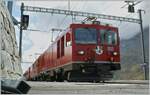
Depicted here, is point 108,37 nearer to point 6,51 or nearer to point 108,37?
point 108,37

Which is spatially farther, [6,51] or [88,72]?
[88,72]

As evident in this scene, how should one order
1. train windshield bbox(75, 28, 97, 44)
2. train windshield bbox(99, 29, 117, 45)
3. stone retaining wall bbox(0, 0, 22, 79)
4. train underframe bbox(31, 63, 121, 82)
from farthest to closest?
train windshield bbox(99, 29, 117, 45) < train windshield bbox(75, 28, 97, 44) < train underframe bbox(31, 63, 121, 82) < stone retaining wall bbox(0, 0, 22, 79)

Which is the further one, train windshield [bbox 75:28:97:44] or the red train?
train windshield [bbox 75:28:97:44]

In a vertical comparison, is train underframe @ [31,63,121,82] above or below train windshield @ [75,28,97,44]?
below

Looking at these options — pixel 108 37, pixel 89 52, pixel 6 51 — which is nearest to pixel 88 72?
pixel 89 52

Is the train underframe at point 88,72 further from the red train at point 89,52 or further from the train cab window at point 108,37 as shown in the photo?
the train cab window at point 108,37

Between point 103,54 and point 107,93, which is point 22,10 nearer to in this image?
point 103,54

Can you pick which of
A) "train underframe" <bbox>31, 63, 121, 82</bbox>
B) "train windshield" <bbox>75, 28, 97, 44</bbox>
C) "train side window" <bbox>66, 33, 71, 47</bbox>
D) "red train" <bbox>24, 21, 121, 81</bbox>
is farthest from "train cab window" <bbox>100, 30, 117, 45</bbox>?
"train side window" <bbox>66, 33, 71, 47</bbox>

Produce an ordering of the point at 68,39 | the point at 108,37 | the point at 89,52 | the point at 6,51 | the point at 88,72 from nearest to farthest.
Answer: the point at 6,51 < the point at 88,72 < the point at 89,52 < the point at 68,39 < the point at 108,37

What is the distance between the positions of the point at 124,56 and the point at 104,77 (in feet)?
346

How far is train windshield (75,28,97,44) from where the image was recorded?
15039 millimetres

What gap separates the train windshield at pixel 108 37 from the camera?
15.8 meters

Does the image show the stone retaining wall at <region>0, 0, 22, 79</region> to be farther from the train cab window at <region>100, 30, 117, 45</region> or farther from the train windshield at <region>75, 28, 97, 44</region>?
the train cab window at <region>100, 30, 117, 45</region>

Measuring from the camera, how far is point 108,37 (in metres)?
15.9
